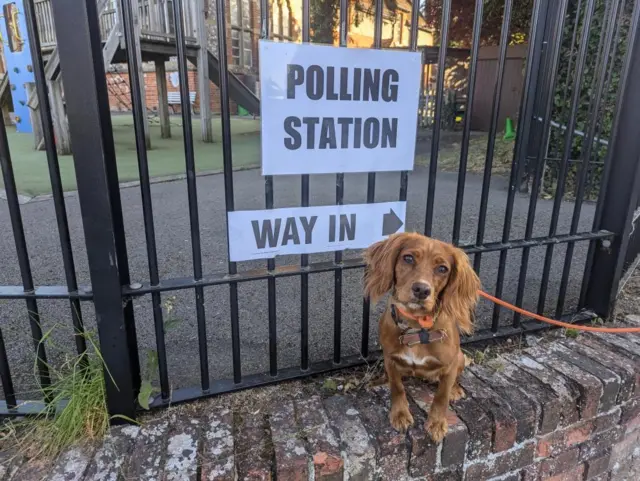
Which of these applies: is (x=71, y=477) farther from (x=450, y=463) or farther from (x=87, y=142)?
(x=450, y=463)

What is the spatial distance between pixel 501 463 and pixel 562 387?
0.45 meters

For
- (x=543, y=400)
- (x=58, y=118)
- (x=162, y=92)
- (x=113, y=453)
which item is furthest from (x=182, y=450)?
(x=162, y=92)

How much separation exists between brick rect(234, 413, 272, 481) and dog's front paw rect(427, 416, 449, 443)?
0.63m

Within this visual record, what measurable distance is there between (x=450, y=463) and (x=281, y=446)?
726 mm

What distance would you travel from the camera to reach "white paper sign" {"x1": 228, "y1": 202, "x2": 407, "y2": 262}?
6.02 feet

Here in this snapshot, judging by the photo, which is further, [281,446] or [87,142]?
[281,446]

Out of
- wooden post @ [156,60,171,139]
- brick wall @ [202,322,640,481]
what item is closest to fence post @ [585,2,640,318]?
brick wall @ [202,322,640,481]

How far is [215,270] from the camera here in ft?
12.1

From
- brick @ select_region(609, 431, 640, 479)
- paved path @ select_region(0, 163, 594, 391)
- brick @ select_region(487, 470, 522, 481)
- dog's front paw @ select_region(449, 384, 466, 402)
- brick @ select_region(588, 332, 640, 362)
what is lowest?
brick @ select_region(609, 431, 640, 479)

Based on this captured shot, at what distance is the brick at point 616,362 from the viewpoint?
223cm

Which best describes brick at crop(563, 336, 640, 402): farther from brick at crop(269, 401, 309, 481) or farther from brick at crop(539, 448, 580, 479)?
brick at crop(269, 401, 309, 481)

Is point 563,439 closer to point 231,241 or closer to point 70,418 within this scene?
point 231,241

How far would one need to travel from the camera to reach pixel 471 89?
2021mm

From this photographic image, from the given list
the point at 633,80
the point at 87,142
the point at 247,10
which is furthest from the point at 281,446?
the point at 247,10
